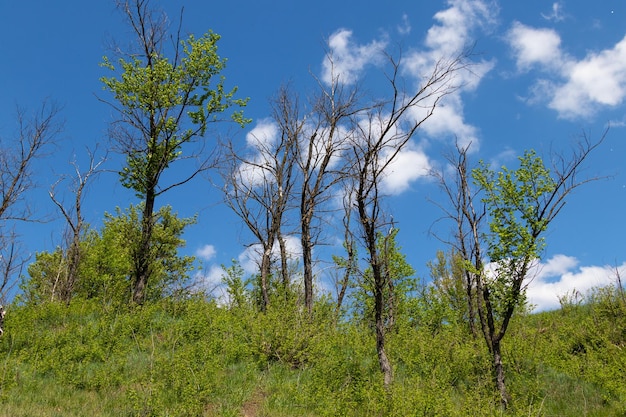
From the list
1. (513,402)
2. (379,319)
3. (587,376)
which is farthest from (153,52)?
(587,376)

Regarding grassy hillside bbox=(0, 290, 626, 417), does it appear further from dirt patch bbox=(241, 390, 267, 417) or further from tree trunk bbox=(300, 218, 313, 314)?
tree trunk bbox=(300, 218, 313, 314)

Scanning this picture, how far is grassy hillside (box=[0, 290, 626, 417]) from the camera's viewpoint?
878 centimetres

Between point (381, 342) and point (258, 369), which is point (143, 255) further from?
point (381, 342)

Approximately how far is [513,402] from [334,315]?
26.6 ft

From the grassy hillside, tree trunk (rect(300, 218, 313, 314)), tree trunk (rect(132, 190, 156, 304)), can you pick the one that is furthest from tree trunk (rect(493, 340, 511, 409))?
tree trunk (rect(132, 190, 156, 304))

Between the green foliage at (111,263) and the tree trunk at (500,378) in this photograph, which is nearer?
the tree trunk at (500,378)

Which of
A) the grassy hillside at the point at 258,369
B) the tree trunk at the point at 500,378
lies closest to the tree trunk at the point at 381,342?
the grassy hillside at the point at 258,369

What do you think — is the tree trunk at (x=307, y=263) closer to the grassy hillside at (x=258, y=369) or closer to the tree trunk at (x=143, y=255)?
the grassy hillside at (x=258, y=369)

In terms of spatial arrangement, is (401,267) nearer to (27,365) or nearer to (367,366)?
(367,366)

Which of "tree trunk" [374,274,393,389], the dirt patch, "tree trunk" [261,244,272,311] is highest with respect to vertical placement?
"tree trunk" [261,244,272,311]

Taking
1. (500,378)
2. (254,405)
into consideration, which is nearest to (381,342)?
(254,405)

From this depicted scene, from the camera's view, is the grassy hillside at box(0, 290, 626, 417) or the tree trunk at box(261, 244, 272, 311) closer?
the grassy hillside at box(0, 290, 626, 417)

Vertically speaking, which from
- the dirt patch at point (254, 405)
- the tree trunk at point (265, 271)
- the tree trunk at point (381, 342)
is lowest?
the dirt patch at point (254, 405)

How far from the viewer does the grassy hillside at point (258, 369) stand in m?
8.78
